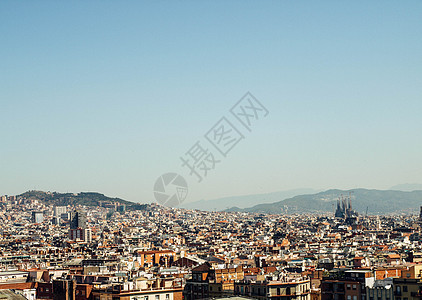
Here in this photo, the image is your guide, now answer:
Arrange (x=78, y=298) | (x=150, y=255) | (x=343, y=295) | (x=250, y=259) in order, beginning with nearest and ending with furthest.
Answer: (x=343, y=295) → (x=78, y=298) → (x=250, y=259) → (x=150, y=255)

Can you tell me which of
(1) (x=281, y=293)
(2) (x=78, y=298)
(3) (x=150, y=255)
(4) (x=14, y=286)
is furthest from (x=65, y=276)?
(3) (x=150, y=255)

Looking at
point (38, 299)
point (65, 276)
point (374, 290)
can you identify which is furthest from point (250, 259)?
point (374, 290)

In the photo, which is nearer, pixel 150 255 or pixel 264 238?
pixel 150 255

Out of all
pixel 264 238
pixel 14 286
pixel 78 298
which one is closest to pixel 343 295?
pixel 78 298

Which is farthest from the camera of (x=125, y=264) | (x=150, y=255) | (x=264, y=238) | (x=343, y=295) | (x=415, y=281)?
(x=264, y=238)

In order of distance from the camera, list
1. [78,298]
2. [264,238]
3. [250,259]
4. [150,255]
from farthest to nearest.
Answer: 1. [264,238]
2. [150,255]
3. [250,259]
4. [78,298]

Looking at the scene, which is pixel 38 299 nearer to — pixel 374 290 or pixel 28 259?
pixel 374 290

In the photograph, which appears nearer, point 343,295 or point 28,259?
point 343,295

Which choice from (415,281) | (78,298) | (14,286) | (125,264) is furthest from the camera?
(125,264)

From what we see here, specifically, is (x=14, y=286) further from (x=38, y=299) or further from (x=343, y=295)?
(x=343, y=295)
